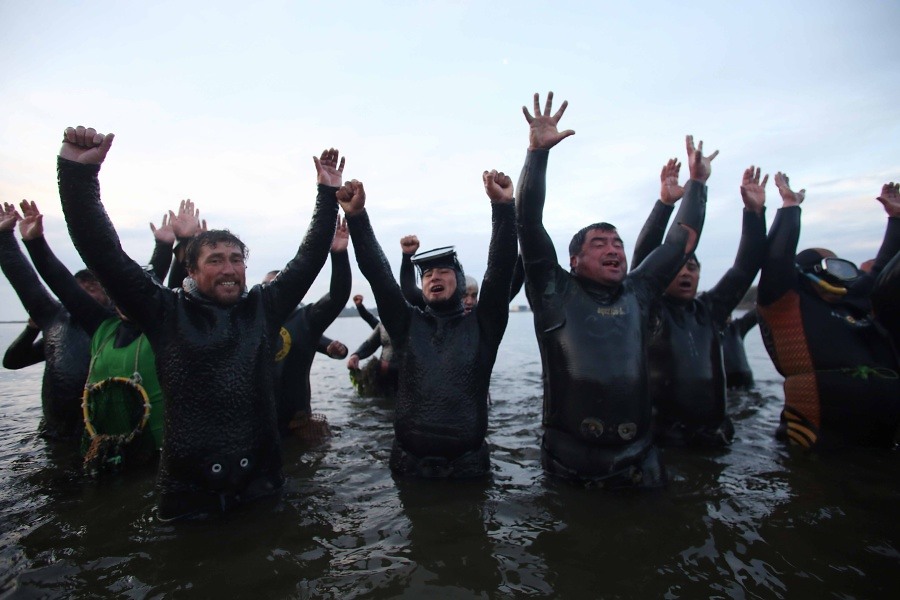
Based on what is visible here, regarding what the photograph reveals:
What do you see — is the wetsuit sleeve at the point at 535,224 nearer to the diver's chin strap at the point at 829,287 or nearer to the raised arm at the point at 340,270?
the raised arm at the point at 340,270

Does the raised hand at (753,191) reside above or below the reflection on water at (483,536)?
above

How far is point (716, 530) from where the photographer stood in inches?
132

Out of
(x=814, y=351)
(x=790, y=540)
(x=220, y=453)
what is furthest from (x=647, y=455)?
(x=220, y=453)

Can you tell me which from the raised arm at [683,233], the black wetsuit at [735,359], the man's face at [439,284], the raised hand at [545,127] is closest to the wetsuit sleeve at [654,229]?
the raised arm at [683,233]

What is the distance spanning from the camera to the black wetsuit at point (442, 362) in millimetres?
3938

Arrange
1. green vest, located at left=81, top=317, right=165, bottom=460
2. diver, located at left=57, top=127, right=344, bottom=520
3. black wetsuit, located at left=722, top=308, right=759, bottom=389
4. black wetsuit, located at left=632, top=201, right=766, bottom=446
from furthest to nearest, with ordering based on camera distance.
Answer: black wetsuit, located at left=722, top=308, right=759, bottom=389 < black wetsuit, located at left=632, top=201, right=766, bottom=446 < green vest, located at left=81, top=317, right=165, bottom=460 < diver, located at left=57, top=127, right=344, bottom=520

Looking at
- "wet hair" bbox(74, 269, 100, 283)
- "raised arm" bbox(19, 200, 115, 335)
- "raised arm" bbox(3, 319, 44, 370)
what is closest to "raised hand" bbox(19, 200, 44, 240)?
"raised arm" bbox(19, 200, 115, 335)

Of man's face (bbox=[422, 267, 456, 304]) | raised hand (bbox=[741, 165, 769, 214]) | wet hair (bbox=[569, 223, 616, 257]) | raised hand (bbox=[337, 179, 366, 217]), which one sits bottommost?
man's face (bbox=[422, 267, 456, 304])

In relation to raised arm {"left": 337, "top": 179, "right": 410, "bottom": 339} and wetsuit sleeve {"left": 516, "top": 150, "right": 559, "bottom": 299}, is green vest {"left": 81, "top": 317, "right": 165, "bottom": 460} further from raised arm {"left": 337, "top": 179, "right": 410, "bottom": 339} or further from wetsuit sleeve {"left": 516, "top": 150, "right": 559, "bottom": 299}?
wetsuit sleeve {"left": 516, "top": 150, "right": 559, "bottom": 299}

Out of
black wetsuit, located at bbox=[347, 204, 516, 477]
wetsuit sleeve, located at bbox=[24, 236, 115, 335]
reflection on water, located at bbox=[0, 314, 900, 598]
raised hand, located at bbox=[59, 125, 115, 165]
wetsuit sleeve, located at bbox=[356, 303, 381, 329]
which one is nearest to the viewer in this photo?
reflection on water, located at bbox=[0, 314, 900, 598]

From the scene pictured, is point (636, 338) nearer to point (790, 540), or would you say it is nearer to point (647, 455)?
point (647, 455)

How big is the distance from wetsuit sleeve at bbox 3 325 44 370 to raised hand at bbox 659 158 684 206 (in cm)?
749

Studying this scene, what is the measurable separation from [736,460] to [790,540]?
1.88 meters

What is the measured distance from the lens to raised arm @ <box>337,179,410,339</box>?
12.7 ft
